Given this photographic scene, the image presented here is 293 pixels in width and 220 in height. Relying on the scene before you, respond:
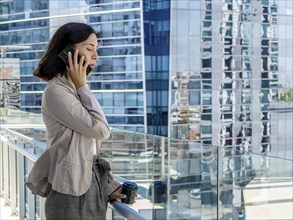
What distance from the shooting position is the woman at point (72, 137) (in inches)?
30.7

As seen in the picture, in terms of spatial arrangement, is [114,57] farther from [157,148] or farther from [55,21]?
[157,148]

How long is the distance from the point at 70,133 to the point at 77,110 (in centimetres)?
3

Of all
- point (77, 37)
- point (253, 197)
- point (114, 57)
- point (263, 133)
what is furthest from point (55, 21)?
point (77, 37)

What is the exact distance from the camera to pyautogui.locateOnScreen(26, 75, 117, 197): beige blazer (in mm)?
777

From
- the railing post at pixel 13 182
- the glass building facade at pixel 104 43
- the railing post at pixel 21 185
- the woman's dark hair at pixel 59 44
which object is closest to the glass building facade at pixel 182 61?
the glass building facade at pixel 104 43

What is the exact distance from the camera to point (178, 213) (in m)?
5.36

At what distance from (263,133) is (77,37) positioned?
47.6 feet

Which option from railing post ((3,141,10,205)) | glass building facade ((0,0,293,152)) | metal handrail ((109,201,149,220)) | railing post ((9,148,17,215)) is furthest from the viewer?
glass building facade ((0,0,293,152))

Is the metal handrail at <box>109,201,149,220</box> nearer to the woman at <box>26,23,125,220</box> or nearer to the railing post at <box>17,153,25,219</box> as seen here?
the woman at <box>26,23,125,220</box>

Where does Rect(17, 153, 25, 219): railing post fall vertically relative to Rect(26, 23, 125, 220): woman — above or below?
below

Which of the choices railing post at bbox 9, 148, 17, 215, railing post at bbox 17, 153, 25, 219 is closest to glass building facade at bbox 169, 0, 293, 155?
railing post at bbox 9, 148, 17, 215

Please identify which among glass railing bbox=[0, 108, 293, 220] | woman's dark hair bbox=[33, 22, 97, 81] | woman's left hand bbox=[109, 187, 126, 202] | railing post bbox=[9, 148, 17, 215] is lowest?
glass railing bbox=[0, 108, 293, 220]

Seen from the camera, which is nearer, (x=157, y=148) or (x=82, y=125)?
(x=82, y=125)

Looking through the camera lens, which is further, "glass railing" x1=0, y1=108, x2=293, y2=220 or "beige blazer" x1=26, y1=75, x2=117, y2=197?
"glass railing" x1=0, y1=108, x2=293, y2=220
